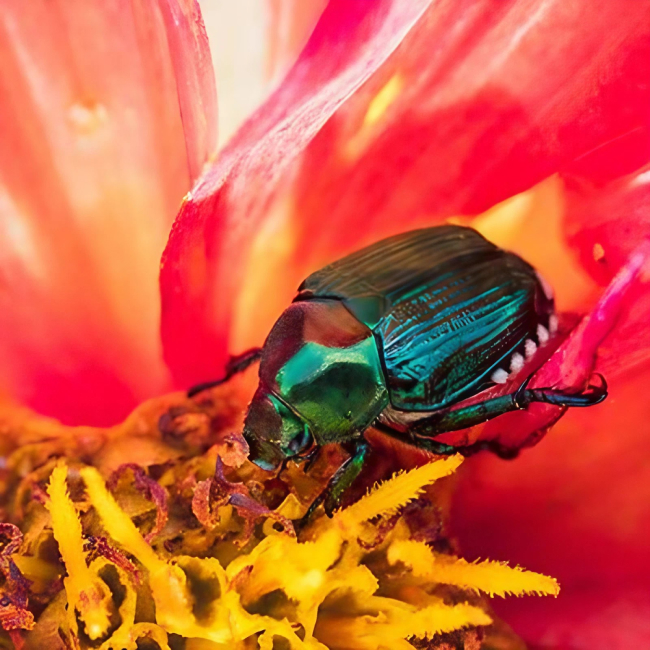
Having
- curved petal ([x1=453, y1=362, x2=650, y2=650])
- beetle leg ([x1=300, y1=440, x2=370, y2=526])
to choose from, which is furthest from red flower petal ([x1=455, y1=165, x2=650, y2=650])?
beetle leg ([x1=300, y1=440, x2=370, y2=526])

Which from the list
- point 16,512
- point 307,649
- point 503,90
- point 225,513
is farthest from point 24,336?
point 503,90

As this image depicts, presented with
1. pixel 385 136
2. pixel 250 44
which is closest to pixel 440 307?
pixel 385 136

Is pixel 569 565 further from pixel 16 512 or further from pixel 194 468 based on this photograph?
pixel 16 512

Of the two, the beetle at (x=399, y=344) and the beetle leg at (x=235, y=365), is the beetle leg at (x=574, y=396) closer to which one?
the beetle at (x=399, y=344)

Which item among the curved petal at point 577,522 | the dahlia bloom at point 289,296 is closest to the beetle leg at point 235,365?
the dahlia bloom at point 289,296

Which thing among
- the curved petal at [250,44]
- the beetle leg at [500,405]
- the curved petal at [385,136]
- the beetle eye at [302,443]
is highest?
the curved petal at [250,44]

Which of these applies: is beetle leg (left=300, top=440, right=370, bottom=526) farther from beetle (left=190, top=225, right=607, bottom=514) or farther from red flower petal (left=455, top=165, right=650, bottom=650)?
red flower petal (left=455, top=165, right=650, bottom=650)

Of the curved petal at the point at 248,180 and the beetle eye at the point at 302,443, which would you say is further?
the beetle eye at the point at 302,443
